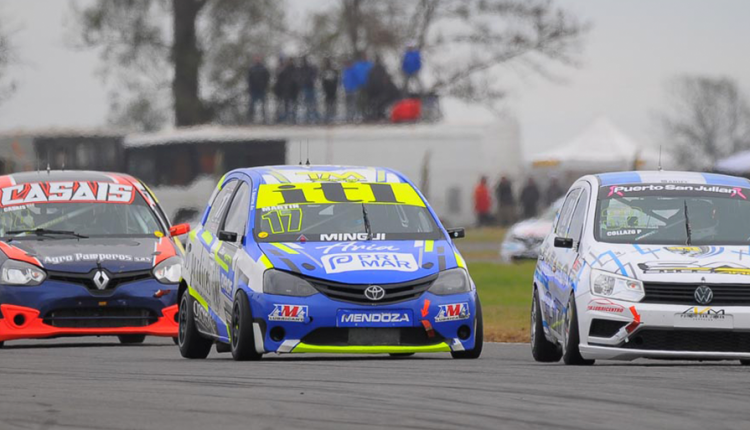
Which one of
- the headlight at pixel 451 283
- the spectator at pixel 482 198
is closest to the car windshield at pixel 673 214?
the headlight at pixel 451 283

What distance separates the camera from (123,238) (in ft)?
52.6

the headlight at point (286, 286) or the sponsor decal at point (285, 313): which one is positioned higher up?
the headlight at point (286, 286)

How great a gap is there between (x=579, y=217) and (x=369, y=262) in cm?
189

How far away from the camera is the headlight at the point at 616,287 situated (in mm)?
12258

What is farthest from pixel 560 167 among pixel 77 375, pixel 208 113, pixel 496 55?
pixel 77 375

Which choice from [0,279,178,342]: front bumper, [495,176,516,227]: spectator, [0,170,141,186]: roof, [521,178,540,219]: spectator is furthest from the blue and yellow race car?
[521,178,540,219]: spectator

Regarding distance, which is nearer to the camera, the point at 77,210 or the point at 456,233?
the point at 456,233

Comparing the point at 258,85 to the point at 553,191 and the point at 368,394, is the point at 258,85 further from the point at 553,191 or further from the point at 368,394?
the point at 368,394

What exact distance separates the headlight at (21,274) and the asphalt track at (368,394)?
1.93 m

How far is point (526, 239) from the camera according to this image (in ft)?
104

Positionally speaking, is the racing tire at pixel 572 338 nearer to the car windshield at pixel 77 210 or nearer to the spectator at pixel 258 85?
the car windshield at pixel 77 210

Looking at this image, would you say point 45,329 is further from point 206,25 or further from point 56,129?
point 206,25

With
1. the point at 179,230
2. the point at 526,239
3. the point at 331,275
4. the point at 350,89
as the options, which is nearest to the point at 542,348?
the point at 331,275

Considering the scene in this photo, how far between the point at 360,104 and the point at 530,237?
9860 millimetres
